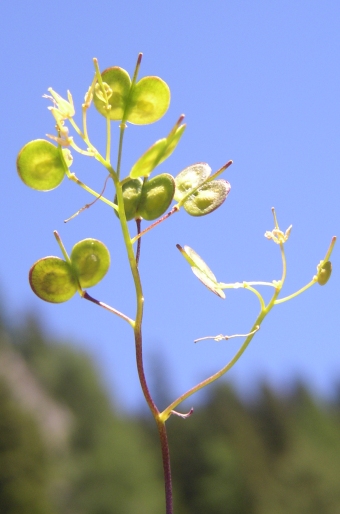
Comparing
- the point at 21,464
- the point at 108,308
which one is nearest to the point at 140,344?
the point at 108,308

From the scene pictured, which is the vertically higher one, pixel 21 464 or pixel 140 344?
pixel 140 344

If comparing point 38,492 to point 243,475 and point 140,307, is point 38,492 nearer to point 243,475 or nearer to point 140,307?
point 243,475

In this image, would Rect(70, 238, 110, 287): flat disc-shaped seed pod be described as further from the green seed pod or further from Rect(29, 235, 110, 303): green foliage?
the green seed pod

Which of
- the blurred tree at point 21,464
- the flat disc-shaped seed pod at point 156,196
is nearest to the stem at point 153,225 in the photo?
the flat disc-shaped seed pod at point 156,196

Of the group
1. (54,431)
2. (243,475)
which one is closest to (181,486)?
(243,475)

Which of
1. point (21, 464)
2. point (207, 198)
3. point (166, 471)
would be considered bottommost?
point (21, 464)

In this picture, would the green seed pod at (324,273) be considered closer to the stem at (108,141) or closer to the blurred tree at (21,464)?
the stem at (108,141)

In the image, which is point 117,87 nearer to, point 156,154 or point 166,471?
point 156,154
